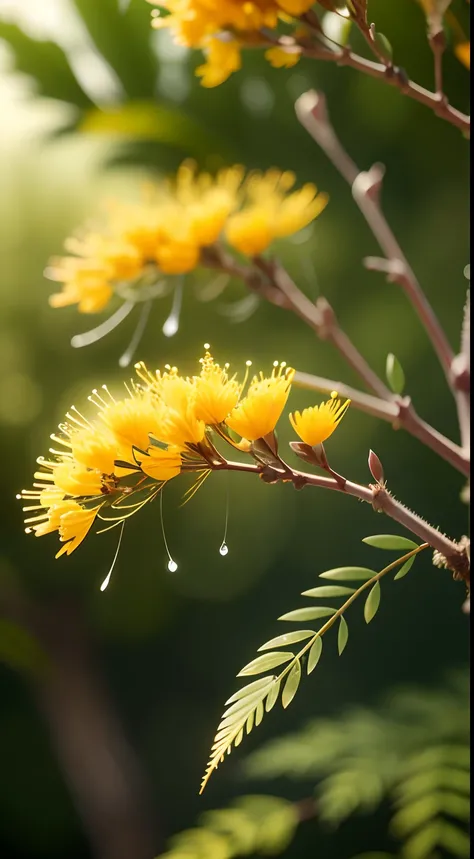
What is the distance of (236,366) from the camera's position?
63 cm

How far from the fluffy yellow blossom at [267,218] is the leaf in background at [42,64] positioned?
0.69ft

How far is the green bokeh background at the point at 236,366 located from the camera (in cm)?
58

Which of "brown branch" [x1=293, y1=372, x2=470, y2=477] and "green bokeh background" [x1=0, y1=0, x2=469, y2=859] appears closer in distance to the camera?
"brown branch" [x1=293, y1=372, x2=470, y2=477]

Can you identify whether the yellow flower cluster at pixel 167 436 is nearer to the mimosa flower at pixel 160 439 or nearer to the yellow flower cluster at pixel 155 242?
the mimosa flower at pixel 160 439

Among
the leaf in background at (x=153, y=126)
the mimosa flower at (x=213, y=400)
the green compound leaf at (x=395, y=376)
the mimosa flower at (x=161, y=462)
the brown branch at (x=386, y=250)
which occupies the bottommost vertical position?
the mimosa flower at (x=161, y=462)

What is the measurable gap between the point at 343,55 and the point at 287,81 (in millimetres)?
420

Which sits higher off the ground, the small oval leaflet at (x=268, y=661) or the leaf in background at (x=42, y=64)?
the leaf in background at (x=42, y=64)

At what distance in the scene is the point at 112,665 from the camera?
0.82 meters

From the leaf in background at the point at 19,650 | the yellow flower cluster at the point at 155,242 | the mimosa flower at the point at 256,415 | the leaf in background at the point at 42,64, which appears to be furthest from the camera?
the leaf in background at the point at 19,650

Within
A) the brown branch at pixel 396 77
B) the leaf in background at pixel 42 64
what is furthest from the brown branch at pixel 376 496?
the leaf in background at pixel 42 64

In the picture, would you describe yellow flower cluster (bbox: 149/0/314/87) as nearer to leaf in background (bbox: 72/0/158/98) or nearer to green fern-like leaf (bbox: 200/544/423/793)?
green fern-like leaf (bbox: 200/544/423/793)

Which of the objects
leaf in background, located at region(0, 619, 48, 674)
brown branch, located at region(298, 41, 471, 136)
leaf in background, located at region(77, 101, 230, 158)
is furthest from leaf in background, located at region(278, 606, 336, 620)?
leaf in background, located at region(0, 619, 48, 674)

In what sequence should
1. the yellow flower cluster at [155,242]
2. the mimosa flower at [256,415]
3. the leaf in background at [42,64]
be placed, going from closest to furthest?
the mimosa flower at [256,415] < the yellow flower cluster at [155,242] < the leaf in background at [42,64]

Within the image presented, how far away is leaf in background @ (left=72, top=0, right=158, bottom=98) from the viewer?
531mm
